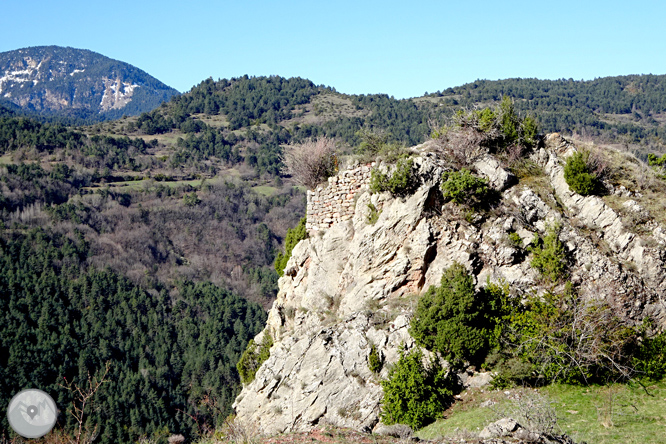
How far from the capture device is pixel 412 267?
14.5 metres

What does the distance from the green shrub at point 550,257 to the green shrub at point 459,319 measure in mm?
1206

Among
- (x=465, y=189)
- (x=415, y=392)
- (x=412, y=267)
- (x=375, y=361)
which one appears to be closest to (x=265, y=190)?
(x=465, y=189)

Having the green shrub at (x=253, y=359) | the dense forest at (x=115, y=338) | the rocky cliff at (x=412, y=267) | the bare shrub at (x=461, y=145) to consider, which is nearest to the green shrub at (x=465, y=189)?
the rocky cliff at (x=412, y=267)

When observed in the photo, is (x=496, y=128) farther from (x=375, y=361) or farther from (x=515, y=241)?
(x=375, y=361)

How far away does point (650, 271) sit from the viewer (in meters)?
13.5

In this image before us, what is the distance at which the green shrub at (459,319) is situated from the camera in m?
12.7

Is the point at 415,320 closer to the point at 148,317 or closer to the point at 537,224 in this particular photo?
the point at 537,224

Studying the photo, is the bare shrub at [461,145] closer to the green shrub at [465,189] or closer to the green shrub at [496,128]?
the green shrub at [496,128]

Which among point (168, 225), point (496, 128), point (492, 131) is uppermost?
point (496, 128)

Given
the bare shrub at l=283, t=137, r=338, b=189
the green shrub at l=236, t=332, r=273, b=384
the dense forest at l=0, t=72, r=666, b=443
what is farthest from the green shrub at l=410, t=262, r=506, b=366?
the bare shrub at l=283, t=137, r=338, b=189

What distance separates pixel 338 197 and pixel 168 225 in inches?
3547

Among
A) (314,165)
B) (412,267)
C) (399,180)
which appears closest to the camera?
(412,267)

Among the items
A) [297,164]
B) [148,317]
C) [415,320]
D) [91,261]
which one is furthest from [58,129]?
[415,320]

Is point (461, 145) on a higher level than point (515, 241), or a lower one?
higher
